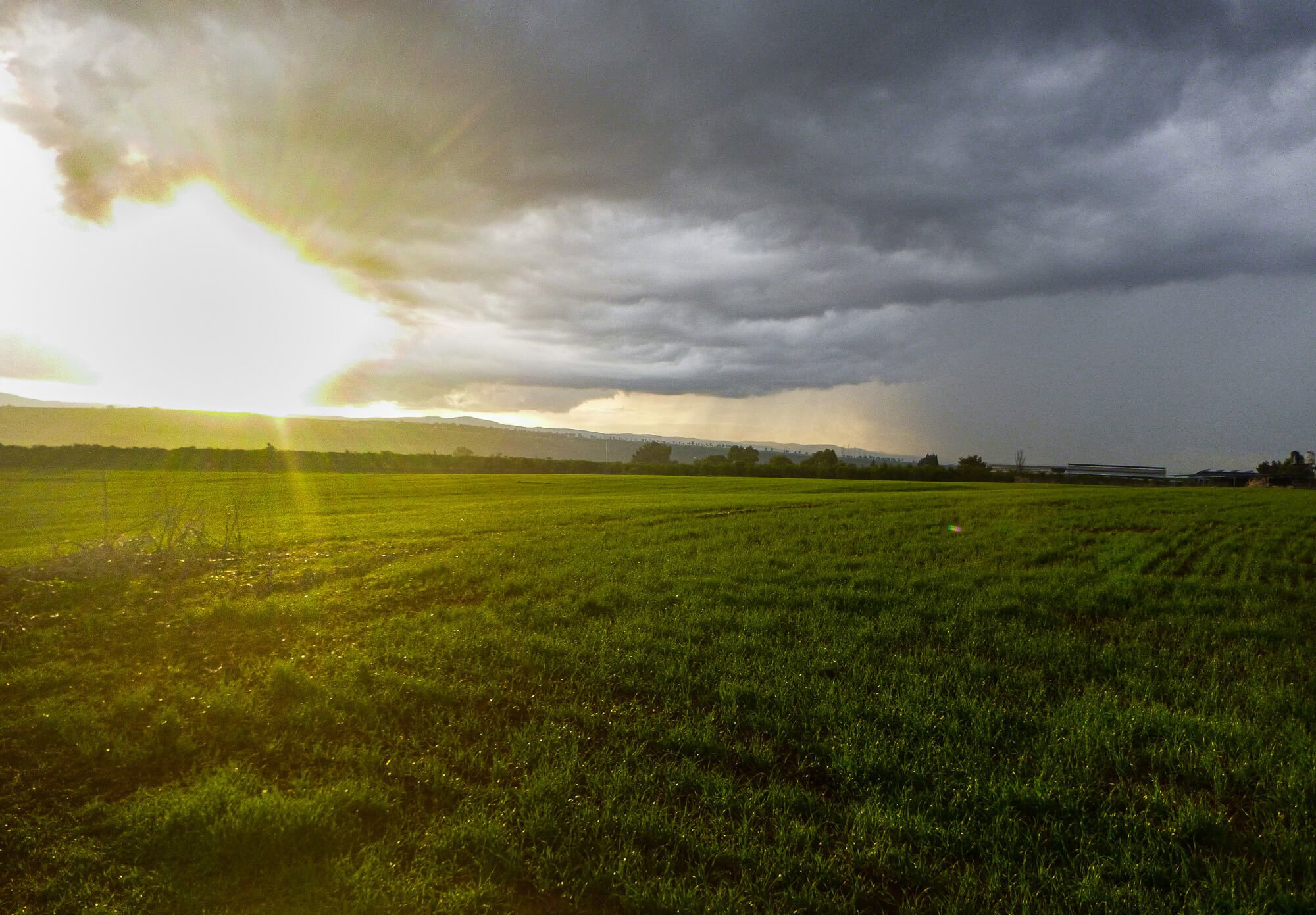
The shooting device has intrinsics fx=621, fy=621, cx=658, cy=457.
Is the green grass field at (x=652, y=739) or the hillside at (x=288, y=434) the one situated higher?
the hillside at (x=288, y=434)

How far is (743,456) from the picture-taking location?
9881cm

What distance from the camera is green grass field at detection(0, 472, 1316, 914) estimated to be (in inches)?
160

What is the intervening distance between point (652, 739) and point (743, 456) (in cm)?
9398

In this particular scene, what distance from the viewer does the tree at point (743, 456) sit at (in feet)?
304

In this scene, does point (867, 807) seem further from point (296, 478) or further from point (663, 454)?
point (663, 454)

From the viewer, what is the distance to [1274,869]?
4082 mm

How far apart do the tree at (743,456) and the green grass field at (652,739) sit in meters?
79.2

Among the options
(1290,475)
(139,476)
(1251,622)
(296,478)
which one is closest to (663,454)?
(296,478)

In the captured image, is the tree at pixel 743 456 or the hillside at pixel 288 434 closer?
the tree at pixel 743 456

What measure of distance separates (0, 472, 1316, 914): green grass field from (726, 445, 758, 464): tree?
260ft

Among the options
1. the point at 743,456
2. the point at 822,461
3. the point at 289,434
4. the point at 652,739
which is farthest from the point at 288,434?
the point at 652,739

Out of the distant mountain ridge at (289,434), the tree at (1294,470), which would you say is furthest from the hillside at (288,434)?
the tree at (1294,470)

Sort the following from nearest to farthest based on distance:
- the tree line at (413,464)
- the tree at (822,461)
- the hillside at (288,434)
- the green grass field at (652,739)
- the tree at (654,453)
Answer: the green grass field at (652,739), the tree line at (413,464), the tree at (822,461), the tree at (654,453), the hillside at (288,434)

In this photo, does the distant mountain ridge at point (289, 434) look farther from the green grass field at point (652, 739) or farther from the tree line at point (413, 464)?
the green grass field at point (652, 739)
